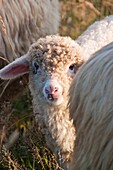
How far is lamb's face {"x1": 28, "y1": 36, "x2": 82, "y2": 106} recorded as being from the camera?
3395 millimetres

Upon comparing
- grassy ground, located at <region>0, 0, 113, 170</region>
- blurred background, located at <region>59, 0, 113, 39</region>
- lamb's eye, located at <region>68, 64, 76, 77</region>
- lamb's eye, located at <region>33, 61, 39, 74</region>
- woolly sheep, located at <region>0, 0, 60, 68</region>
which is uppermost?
blurred background, located at <region>59, 0, 113, 39</region>

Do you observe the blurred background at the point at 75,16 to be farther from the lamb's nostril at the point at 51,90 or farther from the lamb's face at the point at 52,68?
the lamb's nostril at the point at 51,90

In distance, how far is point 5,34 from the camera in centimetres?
396

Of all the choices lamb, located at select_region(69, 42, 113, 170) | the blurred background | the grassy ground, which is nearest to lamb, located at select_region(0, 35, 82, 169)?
the grassy ground

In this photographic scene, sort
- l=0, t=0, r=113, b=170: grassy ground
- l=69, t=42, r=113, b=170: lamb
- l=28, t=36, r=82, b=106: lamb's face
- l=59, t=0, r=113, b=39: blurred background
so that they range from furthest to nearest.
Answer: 1. l=59, t=0, r=113, b=39: blurred background
2. l=0, t=0, r=113, b=170: grassy ground
3. l=28, t=36, r=82, b=106: lamb's face
4. l=69, t=42, r=113, b=170: lamb

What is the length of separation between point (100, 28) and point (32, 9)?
1.97 ft

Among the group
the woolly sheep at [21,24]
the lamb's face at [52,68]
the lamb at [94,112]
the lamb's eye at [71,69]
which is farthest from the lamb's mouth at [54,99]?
the lamb at [94,112]

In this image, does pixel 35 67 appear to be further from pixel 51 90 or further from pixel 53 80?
pixel 51 90

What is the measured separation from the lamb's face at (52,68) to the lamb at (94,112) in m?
1.18

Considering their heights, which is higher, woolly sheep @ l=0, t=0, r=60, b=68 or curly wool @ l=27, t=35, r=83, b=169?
woolly sheep @ l=0, t=0, r=60, b=68

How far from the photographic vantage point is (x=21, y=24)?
4.14 metres

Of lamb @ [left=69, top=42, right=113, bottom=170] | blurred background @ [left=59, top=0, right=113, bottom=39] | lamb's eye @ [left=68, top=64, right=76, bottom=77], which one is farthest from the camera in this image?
blurred background @ [left=59, top=0, right=113, bottom=39]

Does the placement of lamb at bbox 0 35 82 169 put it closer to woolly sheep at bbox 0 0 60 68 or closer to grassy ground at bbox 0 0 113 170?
grassy ground at bbox 0 0 113 170

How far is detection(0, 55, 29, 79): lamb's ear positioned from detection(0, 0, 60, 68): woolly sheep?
13cm
